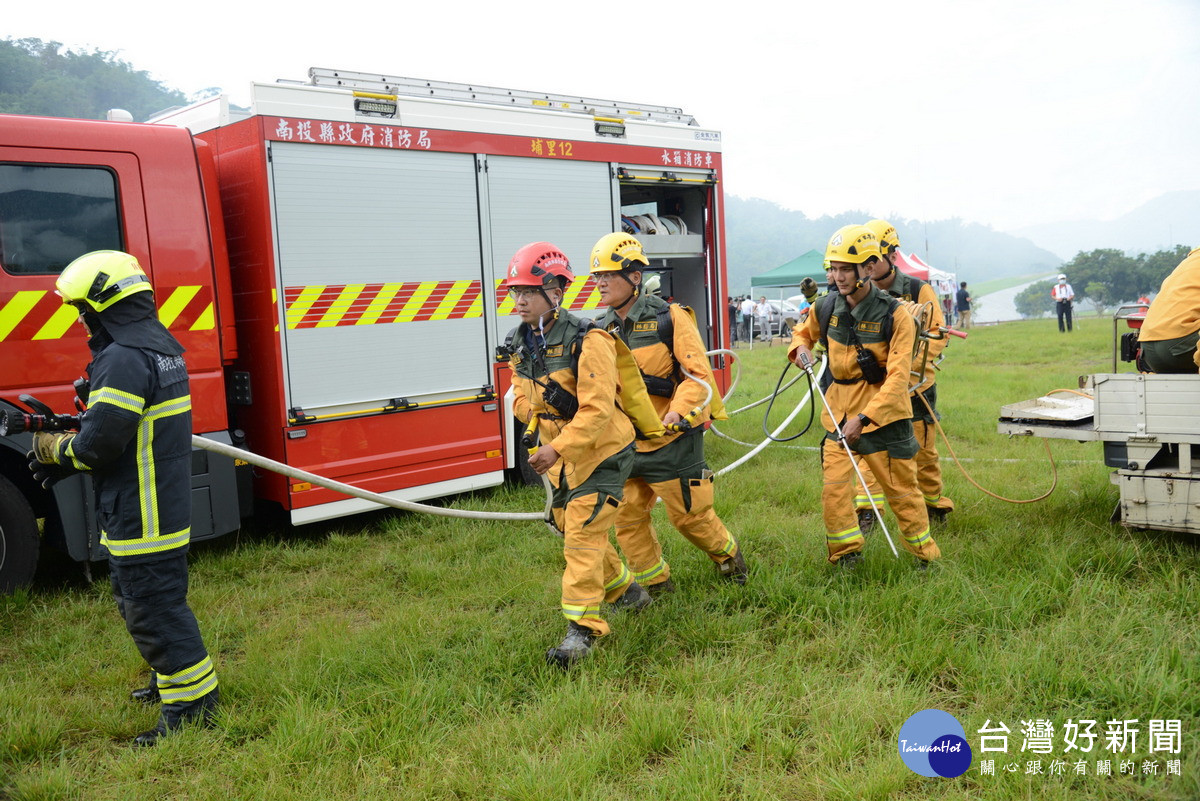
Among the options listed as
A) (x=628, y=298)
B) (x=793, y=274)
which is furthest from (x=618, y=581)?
(x=793, y=274)

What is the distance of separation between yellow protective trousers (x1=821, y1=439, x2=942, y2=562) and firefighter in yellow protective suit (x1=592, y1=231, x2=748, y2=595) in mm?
563

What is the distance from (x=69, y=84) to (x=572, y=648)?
53.5 m

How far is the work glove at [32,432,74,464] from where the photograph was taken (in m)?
3.48

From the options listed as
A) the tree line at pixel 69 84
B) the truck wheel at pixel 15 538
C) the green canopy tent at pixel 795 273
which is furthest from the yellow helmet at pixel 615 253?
the tree line at pixel 69 84

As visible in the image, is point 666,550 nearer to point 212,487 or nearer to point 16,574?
point 212,487

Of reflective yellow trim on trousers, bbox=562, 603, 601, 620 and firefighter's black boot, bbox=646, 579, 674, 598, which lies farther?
firefighter's black boot, bbox=646, 579, 674, 598

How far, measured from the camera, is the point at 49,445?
3512mm

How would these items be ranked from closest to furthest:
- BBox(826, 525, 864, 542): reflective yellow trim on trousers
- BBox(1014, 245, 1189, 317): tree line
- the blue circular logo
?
the blue circular logo < BBox(826, 525, 864, 542): reflective yellow trim on trousers < BBox(1014, 245, 1189, 317): tree line

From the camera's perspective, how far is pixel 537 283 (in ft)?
13.0

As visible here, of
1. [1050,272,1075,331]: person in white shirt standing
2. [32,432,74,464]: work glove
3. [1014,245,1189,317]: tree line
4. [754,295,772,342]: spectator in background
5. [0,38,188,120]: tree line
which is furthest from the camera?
[1014,245,1189,317]: tree line

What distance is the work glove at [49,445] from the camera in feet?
11.4

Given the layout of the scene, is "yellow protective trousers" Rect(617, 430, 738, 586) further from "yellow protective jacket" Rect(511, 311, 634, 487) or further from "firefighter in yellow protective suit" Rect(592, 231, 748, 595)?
"yellow protective jacket" Rect(511, 311, 634, 487)

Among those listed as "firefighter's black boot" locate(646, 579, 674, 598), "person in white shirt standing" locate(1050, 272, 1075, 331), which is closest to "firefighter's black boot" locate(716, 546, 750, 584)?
"firefighter's black boot" locate(646, 579, 674, 598)

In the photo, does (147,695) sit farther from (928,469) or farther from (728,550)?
(928,469)
